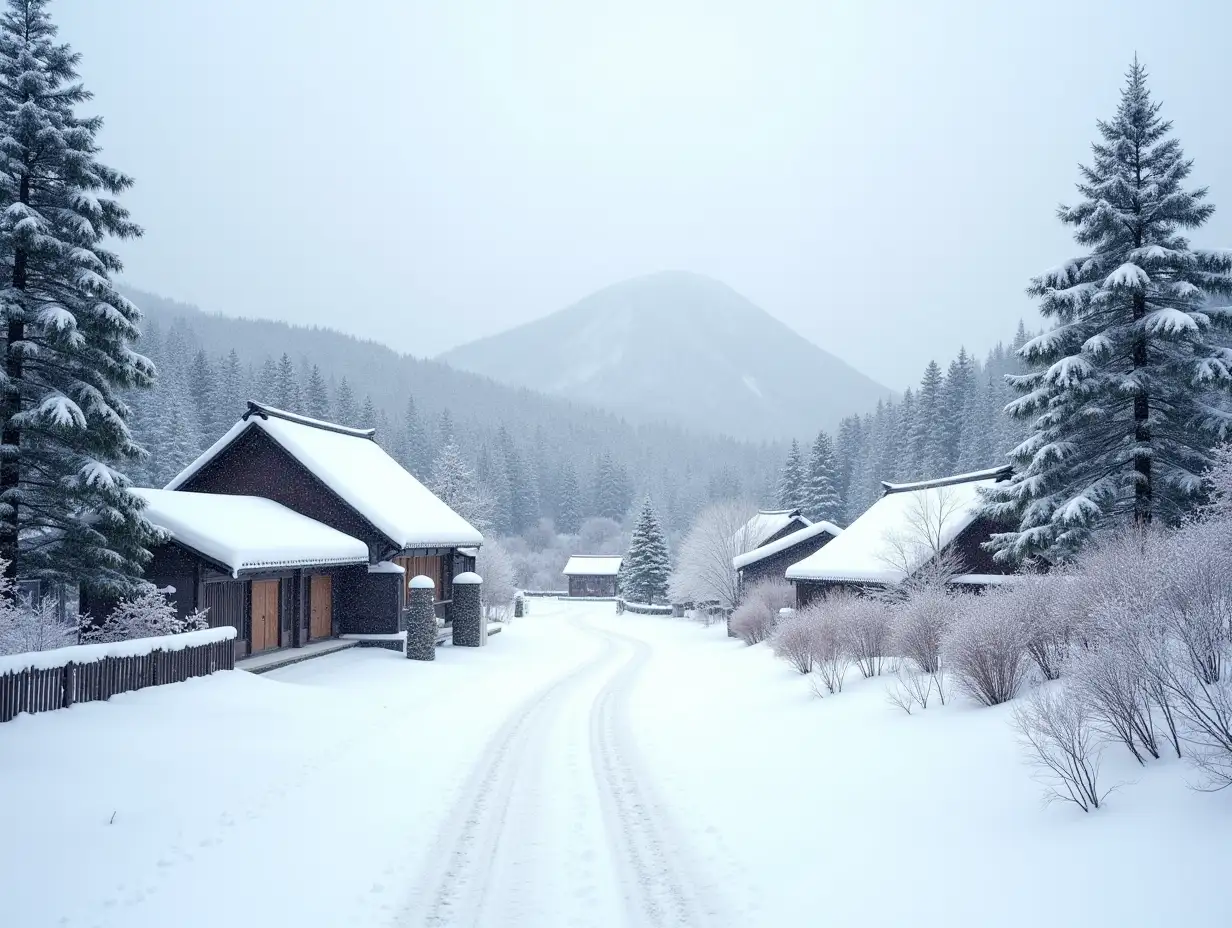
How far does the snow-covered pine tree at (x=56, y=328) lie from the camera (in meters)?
13.4

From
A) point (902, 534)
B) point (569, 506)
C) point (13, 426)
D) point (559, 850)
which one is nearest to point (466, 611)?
point (902, 534)

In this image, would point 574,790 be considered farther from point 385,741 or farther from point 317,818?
point 385,741

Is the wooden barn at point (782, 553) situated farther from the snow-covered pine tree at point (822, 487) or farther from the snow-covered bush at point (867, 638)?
the snow-covered bush at point (867, 638)

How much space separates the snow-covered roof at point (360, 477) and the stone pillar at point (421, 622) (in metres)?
1.78

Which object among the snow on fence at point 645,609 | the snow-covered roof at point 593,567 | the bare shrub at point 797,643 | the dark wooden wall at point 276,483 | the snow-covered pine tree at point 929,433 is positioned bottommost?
the snow on fence at point 645,609

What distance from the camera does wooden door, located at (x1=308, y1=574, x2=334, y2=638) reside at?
2303 centimetres

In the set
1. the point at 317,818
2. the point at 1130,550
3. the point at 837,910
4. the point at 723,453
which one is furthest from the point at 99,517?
the point at 723,453

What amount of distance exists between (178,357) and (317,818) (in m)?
94.3

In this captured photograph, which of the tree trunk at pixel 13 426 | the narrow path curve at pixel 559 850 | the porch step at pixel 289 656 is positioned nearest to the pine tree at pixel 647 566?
the porch step at pixel 289 656

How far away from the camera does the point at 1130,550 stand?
945cm

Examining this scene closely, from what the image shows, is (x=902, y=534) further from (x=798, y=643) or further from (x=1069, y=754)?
(x=1069, y=754)

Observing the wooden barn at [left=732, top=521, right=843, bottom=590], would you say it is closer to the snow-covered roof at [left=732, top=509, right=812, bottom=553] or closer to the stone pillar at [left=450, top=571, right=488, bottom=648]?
the snow-covered roof at [left=732, top=509, right=812, bottom=553]

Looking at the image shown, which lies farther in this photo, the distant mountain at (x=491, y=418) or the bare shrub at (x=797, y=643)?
the distant mountain at (x=491, y=418)

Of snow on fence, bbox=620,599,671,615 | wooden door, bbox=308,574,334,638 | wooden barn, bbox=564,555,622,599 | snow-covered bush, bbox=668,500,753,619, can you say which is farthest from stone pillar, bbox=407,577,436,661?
wooden barn, bbox=564,555,622,599
